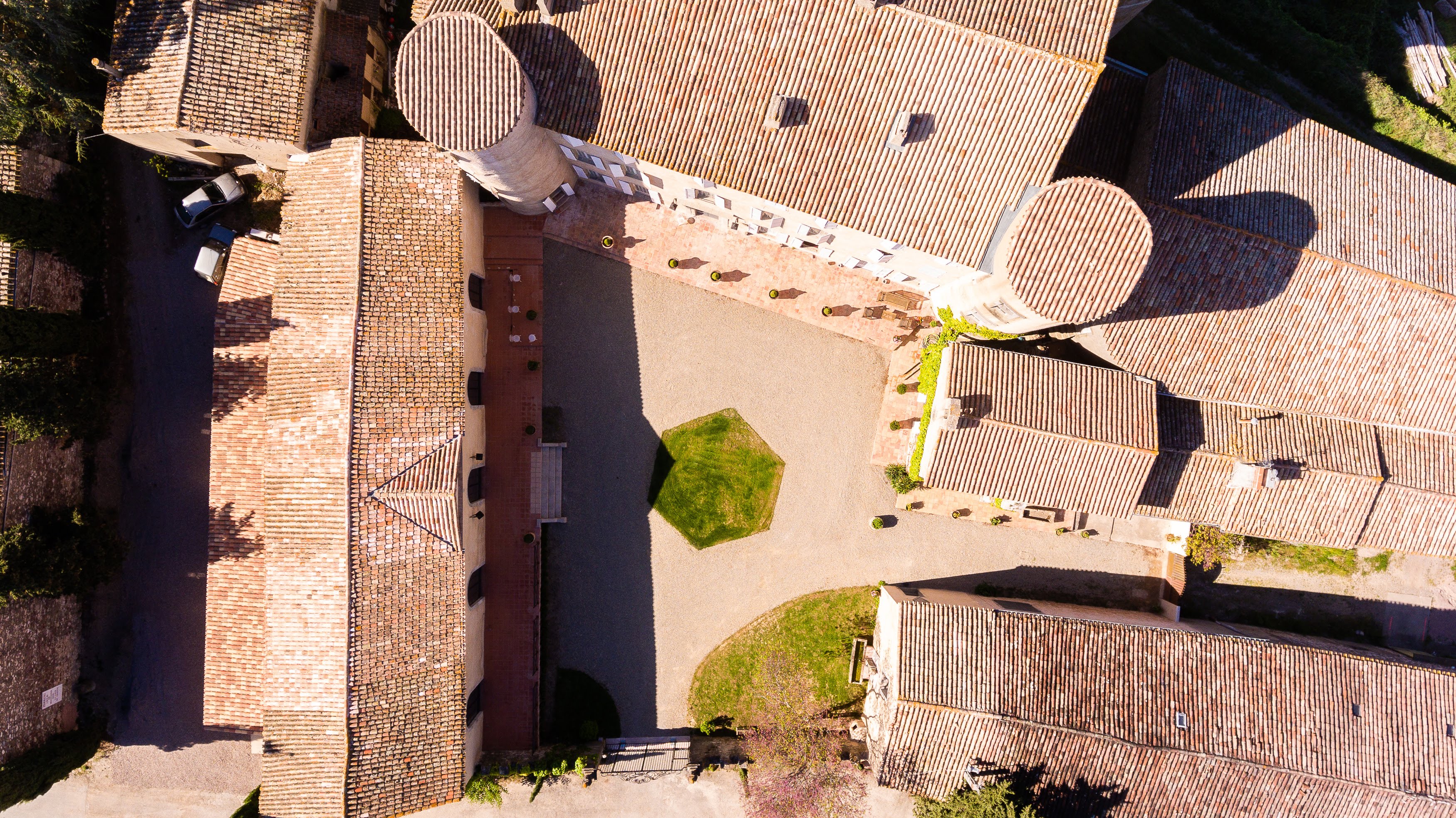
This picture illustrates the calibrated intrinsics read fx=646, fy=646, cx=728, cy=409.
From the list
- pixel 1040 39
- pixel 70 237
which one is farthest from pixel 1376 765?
pixel 70 237

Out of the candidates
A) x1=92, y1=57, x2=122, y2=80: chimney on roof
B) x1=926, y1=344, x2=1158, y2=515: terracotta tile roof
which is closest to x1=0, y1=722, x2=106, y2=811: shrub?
x1=92, y1=57, x2=122, y2=80: chimney on roof

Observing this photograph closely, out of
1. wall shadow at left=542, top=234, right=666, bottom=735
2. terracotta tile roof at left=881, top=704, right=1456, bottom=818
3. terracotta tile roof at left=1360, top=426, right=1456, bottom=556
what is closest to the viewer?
terracotta tile roof at left=881, top=704, right=1456, bottom=818

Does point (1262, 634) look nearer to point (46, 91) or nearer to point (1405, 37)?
point (1405, 37)

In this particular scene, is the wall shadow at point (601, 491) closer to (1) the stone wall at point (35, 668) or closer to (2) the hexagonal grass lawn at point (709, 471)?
(2) the hexagonal grass lawn at point (709, 471)

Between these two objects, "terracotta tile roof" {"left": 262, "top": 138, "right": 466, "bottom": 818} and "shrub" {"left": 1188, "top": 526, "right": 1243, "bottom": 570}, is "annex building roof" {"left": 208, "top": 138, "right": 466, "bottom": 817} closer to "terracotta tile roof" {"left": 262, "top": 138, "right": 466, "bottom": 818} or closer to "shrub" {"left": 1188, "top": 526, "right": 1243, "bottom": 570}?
"terracotta tile roof" {"left": 262, "top": 138, "right": 466, "bottom": 818}

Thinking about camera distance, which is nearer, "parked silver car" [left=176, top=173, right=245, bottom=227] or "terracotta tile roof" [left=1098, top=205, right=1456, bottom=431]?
"terracotta tile roof" [left=1098, top=205, right=1456, bottom=431]

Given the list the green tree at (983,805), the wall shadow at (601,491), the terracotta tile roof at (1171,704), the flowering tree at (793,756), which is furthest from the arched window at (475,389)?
the green tree at (983,805)

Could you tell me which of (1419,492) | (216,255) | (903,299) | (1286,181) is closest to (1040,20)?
(903,299)
